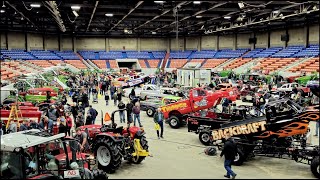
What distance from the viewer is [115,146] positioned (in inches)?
412

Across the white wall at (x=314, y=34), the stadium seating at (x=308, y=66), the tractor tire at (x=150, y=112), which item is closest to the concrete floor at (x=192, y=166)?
the tractor tire at (x=150, y=112)

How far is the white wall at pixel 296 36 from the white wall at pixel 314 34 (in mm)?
1014

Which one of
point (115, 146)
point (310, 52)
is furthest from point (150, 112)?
point (310, 52)

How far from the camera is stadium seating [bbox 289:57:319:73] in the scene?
35.2 metres

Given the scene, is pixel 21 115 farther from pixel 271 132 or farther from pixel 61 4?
pixel 61 4

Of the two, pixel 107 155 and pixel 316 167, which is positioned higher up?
pixel 107 155

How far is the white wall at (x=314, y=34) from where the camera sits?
43.0m

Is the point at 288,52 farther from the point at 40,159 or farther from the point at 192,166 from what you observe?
the point at 40,159

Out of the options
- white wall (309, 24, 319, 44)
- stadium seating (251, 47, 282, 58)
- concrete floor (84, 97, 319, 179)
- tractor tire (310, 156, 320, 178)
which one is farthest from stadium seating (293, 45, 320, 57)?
tractor tire (310, 156, 320, 178)

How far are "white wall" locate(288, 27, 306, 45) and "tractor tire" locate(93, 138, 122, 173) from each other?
40938mm

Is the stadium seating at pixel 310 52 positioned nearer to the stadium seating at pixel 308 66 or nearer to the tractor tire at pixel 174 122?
the stadium seating at pixel 308 66

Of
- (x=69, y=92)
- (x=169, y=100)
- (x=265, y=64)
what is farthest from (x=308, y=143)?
(x=265, y=64)

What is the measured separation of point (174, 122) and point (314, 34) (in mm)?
33176

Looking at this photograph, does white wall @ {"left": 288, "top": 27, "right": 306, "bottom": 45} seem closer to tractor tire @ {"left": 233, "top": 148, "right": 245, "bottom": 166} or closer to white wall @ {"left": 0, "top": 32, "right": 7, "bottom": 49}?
tractor tire @ {"left": 233, "top": 148, "right": 245, "bottom": 166}
